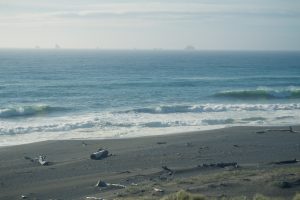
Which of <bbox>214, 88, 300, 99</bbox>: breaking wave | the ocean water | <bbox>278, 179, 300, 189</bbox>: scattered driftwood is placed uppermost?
<bbox>278, 179, 300, 189</bbox>: scattered driftwood

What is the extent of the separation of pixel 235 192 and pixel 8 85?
47.3m

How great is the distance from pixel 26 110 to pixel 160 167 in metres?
22.3

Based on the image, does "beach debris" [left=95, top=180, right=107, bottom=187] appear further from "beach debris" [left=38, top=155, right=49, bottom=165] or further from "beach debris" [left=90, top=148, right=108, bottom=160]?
"beach debris" [left=38, top=155, right=49, bottom=165]

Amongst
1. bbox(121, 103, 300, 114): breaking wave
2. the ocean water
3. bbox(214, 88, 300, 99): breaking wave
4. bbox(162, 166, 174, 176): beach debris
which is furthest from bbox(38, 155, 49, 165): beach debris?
bbox(214, 88, 300, 99): breaking wave

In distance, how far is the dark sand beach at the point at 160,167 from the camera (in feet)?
44.7

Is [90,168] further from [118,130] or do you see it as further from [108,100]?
[108,100]

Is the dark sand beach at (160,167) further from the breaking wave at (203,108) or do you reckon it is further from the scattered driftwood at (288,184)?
the breaking wave at (203,108)

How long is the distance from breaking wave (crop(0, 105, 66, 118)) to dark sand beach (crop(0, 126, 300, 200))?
1315cm

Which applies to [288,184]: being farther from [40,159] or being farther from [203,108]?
[203,108]

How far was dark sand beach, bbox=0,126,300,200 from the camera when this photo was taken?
13613 millimetres

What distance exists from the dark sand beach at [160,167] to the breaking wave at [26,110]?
43.1 ft

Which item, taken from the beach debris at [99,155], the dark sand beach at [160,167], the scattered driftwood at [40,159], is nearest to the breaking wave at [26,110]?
the dark sand beach at [160,167]

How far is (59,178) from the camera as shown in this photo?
16.7 m

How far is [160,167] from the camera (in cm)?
1770
